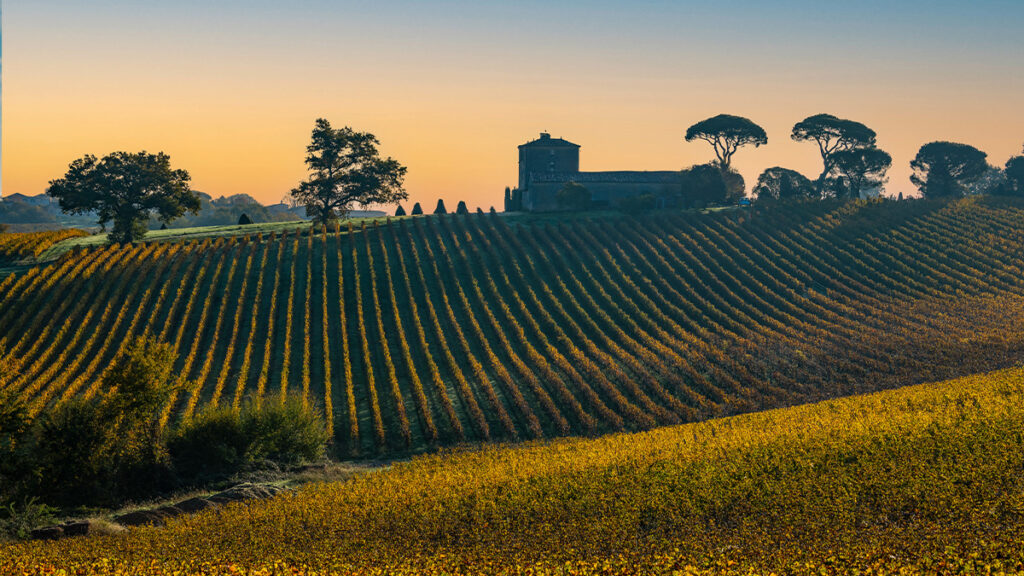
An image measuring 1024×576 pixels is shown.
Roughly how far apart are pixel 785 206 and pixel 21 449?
8167cm

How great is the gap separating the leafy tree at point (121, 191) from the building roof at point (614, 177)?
42.2 metres

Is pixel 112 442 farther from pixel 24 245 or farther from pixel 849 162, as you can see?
pixel 849 162

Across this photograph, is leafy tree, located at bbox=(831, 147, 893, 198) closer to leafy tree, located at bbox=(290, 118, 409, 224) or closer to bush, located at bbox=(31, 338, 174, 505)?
leafy tree, located at bbox=(290, 118, 409, 224)

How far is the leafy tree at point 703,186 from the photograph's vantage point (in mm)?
101188

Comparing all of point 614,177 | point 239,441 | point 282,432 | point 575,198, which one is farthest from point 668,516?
point 614,177

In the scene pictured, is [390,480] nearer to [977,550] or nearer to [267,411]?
[267,411]

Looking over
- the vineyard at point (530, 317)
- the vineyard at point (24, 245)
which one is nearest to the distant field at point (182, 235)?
the vineyard at point (24, 245)

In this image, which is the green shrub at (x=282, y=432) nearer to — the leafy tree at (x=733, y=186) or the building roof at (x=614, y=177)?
the building roof at (x=614, y=177)

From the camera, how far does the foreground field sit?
18469 millimetres

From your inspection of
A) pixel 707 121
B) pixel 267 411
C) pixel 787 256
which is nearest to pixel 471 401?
pixel 267 411

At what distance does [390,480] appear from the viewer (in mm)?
30750

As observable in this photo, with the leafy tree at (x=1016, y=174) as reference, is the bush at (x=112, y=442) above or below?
below

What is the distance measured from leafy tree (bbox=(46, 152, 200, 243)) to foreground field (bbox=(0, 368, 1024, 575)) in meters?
60.0

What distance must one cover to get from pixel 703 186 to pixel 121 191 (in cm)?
6195
